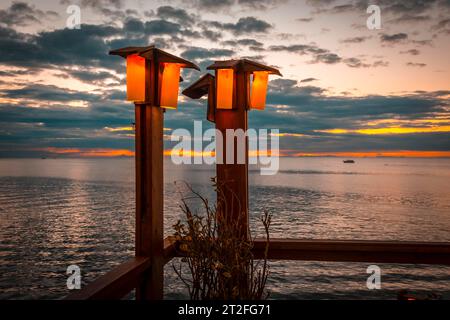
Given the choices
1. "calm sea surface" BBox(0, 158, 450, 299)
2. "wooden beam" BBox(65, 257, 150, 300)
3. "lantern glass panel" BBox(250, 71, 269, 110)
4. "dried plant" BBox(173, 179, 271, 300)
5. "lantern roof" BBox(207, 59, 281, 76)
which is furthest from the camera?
"calm sea surface" BBox(0, 158, 450, 299)

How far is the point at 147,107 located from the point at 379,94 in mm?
68109

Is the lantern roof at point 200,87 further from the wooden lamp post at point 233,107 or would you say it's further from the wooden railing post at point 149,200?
the wooden railing post at point 149,200

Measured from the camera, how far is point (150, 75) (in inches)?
101

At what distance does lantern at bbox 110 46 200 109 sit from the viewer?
251cm

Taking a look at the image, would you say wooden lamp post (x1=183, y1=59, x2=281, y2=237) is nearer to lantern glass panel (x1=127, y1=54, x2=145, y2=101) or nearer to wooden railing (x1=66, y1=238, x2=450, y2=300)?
wooden railing (x1=66, y1=238, x2=450, y2=300)

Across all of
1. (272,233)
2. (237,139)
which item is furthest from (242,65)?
(272,233)

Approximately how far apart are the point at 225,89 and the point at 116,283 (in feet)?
5.52

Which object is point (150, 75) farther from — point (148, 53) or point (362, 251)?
point (362, 251)

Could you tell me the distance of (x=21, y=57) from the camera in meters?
29.2

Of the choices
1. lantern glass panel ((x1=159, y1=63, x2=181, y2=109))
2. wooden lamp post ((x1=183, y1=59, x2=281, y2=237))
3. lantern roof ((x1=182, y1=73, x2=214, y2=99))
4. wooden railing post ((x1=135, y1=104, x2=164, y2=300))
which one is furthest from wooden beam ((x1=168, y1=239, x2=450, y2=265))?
lantern roof ((x1=182, y1=73, x2=214, y2=99))

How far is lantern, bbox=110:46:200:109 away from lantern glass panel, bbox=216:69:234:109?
381mm

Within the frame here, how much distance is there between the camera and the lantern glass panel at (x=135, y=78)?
2508mm

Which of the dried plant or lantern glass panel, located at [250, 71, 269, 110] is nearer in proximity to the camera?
the dried plant
